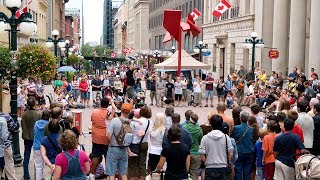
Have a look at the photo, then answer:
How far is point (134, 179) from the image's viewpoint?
11875 mm

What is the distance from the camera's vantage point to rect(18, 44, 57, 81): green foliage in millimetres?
15211

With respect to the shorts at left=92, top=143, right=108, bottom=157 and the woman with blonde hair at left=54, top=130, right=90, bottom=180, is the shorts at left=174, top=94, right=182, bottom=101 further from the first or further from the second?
the woman with blonde hair at left=54, top=130, right=90, bottom=180

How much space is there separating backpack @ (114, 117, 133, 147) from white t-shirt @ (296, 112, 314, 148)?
138 inches

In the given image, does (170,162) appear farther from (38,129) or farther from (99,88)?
(99,88)

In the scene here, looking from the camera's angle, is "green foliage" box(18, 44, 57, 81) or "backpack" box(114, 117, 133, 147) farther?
"green foliage" box(18, 44, 57, 81)

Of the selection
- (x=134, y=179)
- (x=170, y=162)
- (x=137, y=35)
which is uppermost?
(x=137, y=35)

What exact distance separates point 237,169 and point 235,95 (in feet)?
68.7

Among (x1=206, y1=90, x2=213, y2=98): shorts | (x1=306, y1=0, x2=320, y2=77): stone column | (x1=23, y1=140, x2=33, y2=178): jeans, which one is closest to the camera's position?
(x1=23, y1=140, x2=33, y2=178): jeans

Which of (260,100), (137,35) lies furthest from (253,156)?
(137,35)

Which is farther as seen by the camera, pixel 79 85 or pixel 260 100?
pixel 79 85

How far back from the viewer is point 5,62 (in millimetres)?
14086

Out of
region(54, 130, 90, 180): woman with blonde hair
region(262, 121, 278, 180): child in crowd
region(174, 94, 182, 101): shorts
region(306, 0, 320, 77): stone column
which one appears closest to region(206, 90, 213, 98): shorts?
region(174, 94, 182, 101): shorts

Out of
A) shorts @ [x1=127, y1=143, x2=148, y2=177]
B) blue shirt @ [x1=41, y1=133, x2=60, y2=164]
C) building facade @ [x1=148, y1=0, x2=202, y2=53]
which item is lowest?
shorts @ [x1=127, y1=143, x2=148, y2=177]

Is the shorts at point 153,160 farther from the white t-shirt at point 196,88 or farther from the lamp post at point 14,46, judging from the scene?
the white t-shirt at point 196,88
